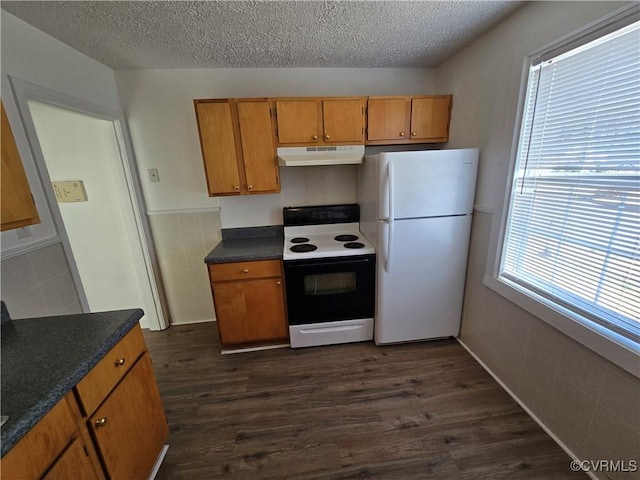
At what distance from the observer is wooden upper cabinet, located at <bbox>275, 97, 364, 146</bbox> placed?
2143 mm

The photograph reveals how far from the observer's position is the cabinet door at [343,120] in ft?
7.13

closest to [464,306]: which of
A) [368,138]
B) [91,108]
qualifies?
[368,138]

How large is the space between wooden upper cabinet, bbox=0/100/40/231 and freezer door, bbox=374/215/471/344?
194 centimetres

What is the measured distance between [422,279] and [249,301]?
1.48m

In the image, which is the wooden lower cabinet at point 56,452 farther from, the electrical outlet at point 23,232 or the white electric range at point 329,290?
the white electric range at point 329,290

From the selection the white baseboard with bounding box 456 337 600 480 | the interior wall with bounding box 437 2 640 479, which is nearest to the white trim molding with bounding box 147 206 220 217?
the interior wall with bounding box 437 2 640 479

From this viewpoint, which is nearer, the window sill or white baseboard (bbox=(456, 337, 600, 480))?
the window sill

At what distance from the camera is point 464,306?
7.45 ft

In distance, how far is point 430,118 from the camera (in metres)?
2.30

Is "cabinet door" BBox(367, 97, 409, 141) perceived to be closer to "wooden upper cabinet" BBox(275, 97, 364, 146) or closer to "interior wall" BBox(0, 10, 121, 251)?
"wooden upper cabinet" BBox(275, 97, 364, 146)

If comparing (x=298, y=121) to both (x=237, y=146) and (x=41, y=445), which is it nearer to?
(x=237, y=146)

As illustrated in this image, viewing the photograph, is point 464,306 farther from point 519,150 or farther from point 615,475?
point 519,150

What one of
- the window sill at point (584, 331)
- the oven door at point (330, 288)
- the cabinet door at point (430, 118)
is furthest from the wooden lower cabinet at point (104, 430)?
the cabinet door at point (430, 118)

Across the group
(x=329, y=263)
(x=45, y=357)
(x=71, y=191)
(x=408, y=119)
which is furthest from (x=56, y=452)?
(x=408, y=119)
